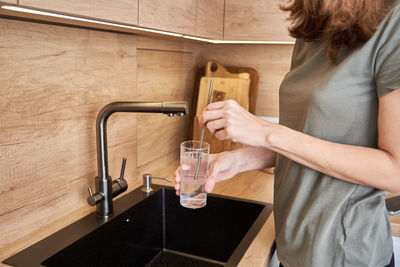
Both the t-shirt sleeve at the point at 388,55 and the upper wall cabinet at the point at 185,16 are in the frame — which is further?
the upper wall cabinet at the point at 185,16

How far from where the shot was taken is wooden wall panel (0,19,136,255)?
1.03 meters

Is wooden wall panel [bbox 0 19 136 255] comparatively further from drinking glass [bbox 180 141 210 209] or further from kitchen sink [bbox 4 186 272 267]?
drinking glass [bbox 180 141 210 209]

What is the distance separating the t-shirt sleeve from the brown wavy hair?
0.02 m

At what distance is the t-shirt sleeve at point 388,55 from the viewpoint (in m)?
0.72

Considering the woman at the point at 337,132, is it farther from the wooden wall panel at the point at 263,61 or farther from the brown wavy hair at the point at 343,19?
the wooden wall panel at the point at 263,61

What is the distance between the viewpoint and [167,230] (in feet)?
4.90

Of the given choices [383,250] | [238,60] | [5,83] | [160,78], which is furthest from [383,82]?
[238,60]

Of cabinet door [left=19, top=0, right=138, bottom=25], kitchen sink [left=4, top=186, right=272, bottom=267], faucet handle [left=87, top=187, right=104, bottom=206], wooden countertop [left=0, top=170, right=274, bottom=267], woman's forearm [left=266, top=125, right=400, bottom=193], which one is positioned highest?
cabinet door [left=19, top=0, right=138, bottom=25]

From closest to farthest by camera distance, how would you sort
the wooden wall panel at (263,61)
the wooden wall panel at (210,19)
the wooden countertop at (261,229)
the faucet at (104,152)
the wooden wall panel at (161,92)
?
the wooden countertop at (261,229) < the faucet at (104,152) < the wooden wall panel at (210,19) < the wooden wall panel at (161,92) < the wooden wall panel at (263,61)

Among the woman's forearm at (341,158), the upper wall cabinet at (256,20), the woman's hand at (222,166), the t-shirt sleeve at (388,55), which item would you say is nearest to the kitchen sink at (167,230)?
the woman's hand at (222,166)

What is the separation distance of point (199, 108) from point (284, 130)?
3.74ft

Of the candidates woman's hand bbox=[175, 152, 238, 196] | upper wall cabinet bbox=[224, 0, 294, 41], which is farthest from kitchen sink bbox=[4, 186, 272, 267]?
upper wall cabinet bbox=[224, 0, 294, 41]

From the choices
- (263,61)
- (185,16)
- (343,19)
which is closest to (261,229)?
(343,19)

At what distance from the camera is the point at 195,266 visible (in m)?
1.40
